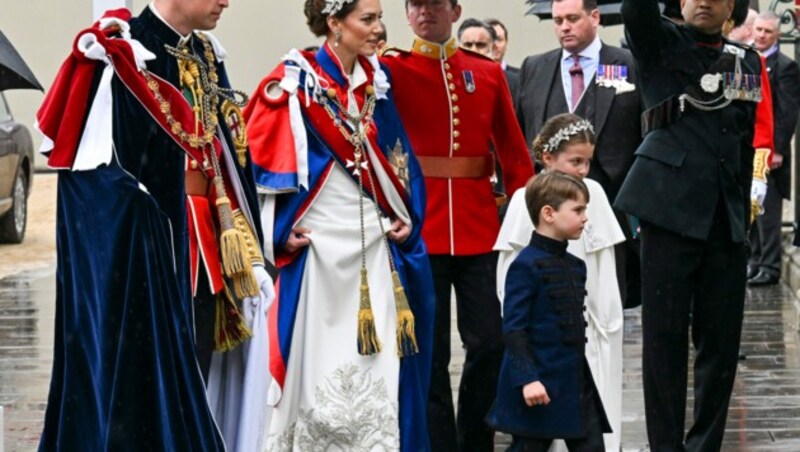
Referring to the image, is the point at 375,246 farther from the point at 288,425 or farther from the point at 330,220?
the point at 288,425

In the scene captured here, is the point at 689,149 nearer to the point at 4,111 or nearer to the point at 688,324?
the point at 688,324

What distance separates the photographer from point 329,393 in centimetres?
691

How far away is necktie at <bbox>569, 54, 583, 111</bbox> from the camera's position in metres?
9.21

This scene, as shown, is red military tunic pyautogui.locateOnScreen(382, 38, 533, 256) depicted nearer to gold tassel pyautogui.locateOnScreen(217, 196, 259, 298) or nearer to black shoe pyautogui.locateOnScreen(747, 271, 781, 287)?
gold tassel pyautogui.locateOnScreen(217, 196, 259, 298)

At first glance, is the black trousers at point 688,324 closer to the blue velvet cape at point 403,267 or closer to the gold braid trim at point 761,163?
the blue velvet cape at point 403,267

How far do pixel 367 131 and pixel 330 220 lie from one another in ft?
1.18

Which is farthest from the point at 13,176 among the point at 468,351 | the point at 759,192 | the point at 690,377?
the point at 468,351

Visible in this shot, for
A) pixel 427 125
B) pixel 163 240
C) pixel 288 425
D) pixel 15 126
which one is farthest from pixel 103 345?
pixel 15 126

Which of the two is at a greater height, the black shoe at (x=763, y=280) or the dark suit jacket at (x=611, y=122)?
the dark suit jacket at (x=611, y=122)

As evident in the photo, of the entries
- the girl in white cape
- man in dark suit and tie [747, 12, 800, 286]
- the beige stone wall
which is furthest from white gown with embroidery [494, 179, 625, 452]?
the beige stone wall

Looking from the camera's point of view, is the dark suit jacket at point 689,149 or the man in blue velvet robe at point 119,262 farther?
A: the dark suit jacket at point 689,149

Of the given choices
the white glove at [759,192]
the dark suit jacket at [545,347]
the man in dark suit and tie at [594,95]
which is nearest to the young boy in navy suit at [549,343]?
the dark suit jacket at [545,347]

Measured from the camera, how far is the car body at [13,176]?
1784 centimetres

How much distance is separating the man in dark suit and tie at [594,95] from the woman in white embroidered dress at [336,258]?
7.02ft
